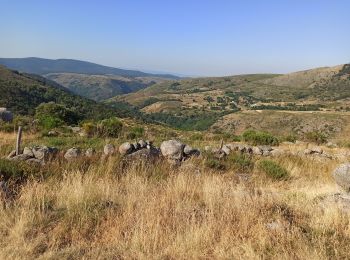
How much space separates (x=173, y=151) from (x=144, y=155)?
1258 millimetres

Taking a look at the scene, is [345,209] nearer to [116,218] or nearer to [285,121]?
[116,218]

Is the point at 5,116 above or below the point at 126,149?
below

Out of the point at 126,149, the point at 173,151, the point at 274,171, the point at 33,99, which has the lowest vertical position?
the point at 33,99

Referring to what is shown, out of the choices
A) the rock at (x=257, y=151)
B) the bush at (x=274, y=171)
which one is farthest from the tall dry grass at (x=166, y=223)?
the rock at (x=257, y=151)

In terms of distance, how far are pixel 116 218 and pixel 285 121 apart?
106 metres

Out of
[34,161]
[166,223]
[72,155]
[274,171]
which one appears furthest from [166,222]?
[274,171]

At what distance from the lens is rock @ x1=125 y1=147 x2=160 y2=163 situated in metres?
9.66

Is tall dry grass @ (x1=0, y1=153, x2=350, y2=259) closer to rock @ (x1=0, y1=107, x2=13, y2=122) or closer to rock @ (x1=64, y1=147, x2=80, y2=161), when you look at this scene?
rock @ (x1=64, y1=147, x2=80, y2=161)

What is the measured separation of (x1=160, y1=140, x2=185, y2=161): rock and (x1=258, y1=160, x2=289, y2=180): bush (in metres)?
2.19

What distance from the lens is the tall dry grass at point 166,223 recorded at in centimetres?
441

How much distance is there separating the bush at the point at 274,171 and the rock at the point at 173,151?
2189 mm

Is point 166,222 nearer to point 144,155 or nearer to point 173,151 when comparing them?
point 144,155

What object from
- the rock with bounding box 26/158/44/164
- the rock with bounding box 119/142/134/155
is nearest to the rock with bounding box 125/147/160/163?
the rock with bounding box 119/142/134/155

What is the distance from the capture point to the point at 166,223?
16.6 ft
